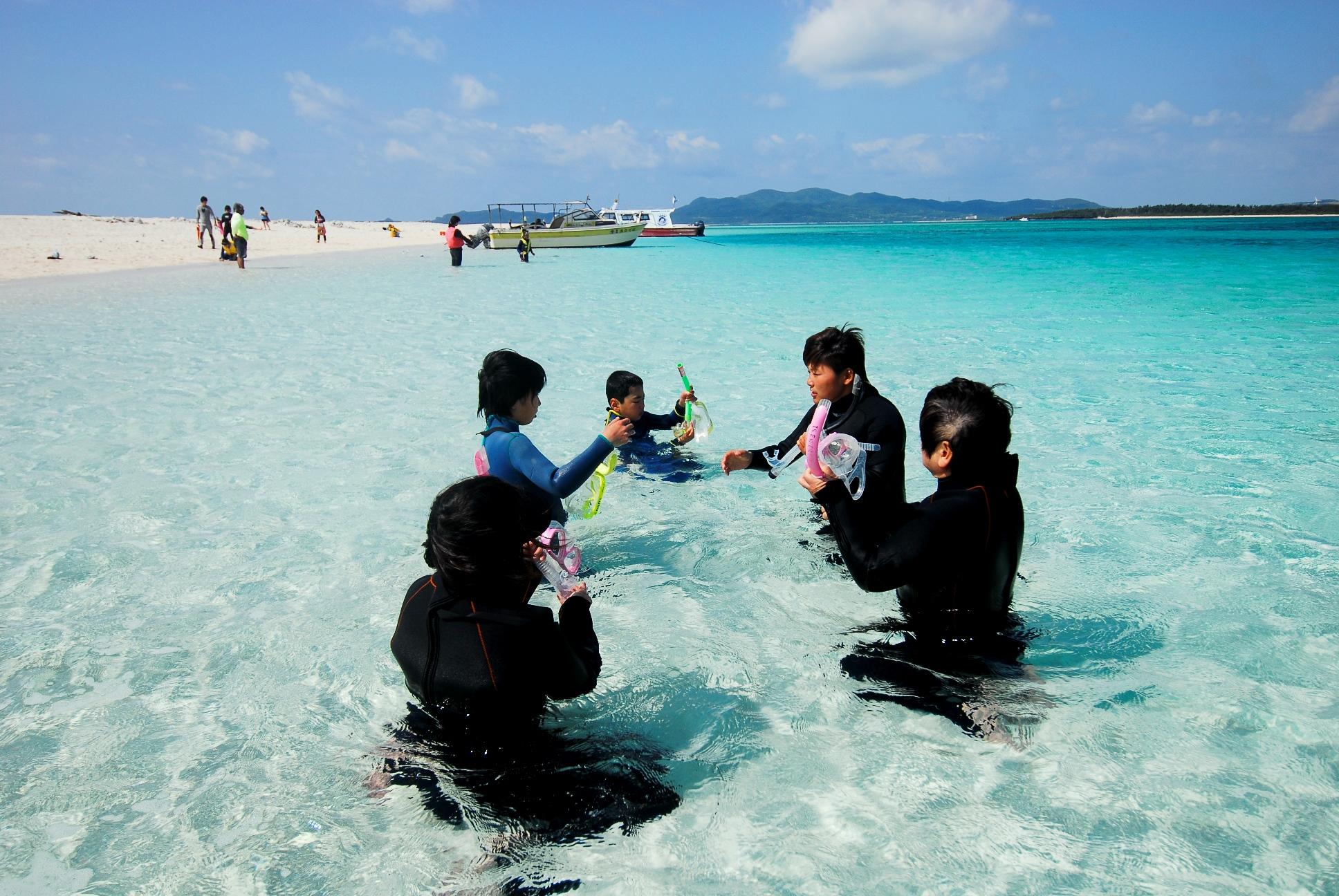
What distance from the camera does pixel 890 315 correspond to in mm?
16609

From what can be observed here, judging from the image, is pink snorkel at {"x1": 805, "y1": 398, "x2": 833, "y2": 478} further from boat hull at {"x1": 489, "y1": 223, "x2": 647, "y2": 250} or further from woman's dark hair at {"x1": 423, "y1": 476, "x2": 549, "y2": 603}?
boat hull at {"x1": 489, "y1": 223, "x2": 647, "y2": 250}

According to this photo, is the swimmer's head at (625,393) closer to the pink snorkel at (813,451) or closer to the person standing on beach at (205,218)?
the pink snorkel at (813,451)

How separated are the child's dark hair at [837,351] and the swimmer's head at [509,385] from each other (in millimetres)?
1328

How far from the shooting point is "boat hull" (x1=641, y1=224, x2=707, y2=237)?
7612cm

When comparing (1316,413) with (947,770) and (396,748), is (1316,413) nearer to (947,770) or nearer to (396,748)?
(947,770)

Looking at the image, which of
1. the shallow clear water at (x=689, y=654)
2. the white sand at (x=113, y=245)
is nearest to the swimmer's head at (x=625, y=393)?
the shallow clear water at (x=689, y=654)

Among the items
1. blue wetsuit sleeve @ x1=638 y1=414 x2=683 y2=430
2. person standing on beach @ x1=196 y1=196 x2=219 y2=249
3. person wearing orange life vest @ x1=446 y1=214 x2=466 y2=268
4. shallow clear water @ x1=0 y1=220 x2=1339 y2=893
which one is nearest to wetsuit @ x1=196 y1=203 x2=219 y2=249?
person standing on beach @ x1=196 y1=196 x2=219 y2=249

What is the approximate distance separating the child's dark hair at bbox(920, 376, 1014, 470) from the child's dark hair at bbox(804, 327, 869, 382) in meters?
1.11

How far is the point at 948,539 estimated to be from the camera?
8.48ft

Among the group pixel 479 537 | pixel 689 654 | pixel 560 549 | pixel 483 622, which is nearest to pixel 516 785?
pixel 483 622

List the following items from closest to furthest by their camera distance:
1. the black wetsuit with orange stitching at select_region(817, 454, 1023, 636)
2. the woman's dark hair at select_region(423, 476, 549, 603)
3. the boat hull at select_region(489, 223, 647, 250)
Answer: the woman's dark hair at select_region(423, 476, 549, 603) → the black wetsuit with orange stitching at select_region(817, 454, 1023, 636) → the boat hull at select_region(489, 223, 647, 250)

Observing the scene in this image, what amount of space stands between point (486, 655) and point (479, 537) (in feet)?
1.16

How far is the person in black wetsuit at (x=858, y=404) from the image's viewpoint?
148 inches

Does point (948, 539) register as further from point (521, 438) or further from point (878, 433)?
point (521, 438)
